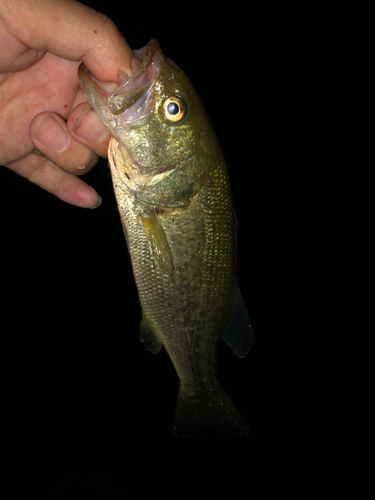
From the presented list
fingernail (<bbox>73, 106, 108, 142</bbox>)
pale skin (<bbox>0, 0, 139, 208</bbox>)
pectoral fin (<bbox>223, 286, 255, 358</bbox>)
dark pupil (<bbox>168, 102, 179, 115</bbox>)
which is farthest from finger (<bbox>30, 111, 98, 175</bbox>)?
pectoral fin (<bbox>223, 286, 255, 358</bbox>)

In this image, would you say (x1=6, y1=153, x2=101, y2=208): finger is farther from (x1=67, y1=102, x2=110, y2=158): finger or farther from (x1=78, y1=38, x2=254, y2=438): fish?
(x1=78, y1=38, x2=254, y2=438): fish

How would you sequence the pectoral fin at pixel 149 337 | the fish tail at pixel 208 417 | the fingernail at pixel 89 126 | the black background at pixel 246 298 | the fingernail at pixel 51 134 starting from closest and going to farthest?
1. the fingernail at pixel 89 126
2. the fingernail at pixel 51 134
3. the pectoral fin at pixel 149 337
4. the fish tail at pixel 208 417
5. the black background at pixel 246 298

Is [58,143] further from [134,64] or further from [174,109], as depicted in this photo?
[174,109]

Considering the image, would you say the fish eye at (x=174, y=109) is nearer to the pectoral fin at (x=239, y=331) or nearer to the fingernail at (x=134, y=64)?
the fingernail at (x=134, y=64)

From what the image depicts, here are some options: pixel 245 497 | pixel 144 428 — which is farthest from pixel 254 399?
pixel 144 428

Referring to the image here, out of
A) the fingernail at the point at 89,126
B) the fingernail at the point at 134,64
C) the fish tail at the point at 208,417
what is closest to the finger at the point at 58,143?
the fingernail at the point at 89,126

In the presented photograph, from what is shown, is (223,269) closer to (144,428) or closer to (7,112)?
(7,112)
